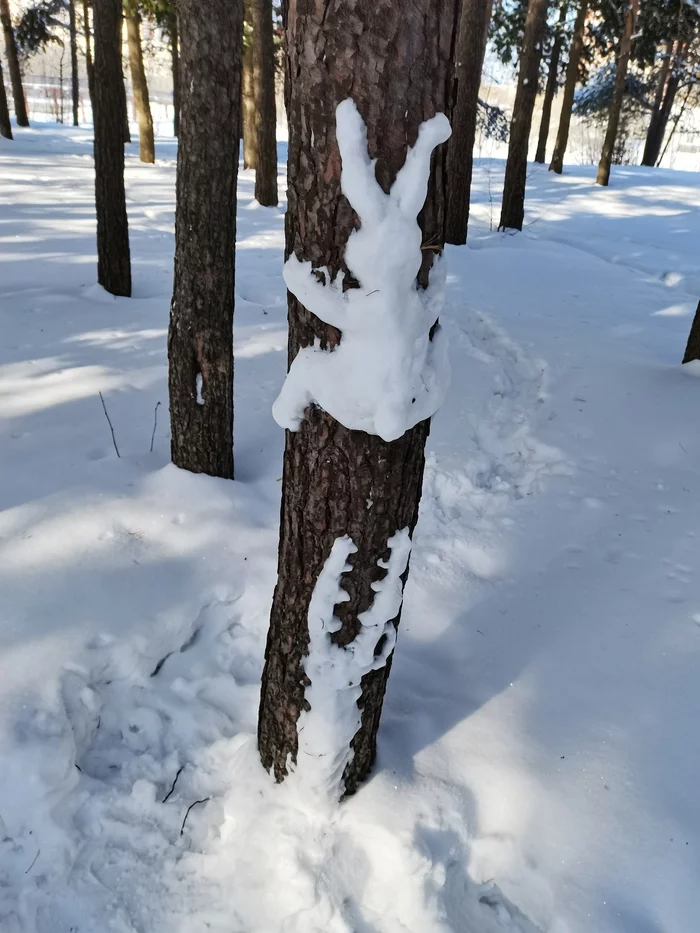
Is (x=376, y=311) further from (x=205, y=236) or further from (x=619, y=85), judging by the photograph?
(x=619, y=85)

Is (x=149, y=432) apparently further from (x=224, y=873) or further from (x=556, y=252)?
(x=556, y=252)

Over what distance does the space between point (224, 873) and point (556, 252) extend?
8923 millimetres

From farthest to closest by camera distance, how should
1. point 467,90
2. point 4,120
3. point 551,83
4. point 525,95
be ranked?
1. point 551,83
2. point 4,120
3. point 525,95
4. point 467,90

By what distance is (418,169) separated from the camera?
1.26 m

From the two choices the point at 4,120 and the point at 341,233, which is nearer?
the point at 341,233

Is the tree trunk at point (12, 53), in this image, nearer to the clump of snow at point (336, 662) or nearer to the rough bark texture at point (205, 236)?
the rough bark texture at point (205, 236)

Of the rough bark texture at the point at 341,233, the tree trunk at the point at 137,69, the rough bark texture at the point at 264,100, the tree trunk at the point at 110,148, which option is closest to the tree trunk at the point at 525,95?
the rough bark texture at the point at 264,100

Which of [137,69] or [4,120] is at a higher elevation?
[137,69]

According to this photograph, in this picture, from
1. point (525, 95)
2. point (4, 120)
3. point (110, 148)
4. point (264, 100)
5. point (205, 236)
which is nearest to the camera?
point (205, 236)

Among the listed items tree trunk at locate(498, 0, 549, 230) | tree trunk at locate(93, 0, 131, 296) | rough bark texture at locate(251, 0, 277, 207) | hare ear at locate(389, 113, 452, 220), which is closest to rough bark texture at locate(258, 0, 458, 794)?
hare ear at locate(389, 113, 452, 220)

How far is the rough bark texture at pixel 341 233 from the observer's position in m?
1.21

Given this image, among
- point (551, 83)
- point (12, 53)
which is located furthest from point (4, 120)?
point (551, 83)

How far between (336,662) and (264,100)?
10451 millimetres

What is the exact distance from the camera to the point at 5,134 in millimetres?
16500
